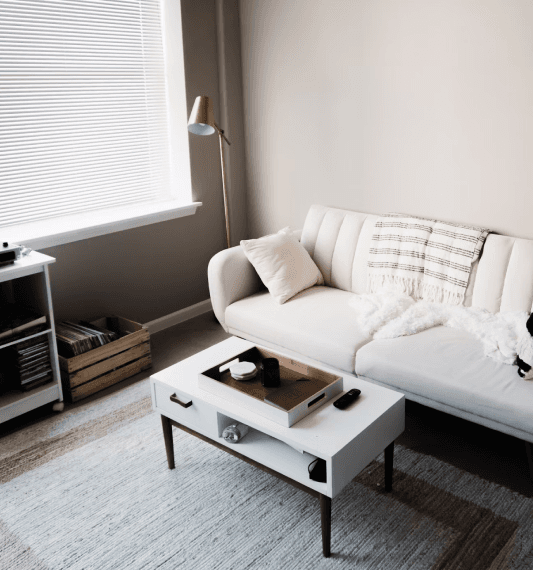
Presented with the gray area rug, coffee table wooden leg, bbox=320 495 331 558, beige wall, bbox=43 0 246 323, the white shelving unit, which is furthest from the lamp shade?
coffee table wooden leg, bbox=320 495 331 558

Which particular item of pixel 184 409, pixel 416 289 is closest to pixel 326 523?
pixel 184 409

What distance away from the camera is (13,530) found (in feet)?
7.02

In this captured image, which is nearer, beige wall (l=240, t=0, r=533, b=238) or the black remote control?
the black remote control

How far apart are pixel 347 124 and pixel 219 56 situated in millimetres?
1001

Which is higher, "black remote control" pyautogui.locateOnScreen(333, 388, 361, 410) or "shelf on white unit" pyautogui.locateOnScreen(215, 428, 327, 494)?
"black remote control" pyautogui.locateOnScreen(333, 388, 361, 410)

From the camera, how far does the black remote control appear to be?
206cm

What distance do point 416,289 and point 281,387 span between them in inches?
48.7

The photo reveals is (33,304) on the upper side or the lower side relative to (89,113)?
lower

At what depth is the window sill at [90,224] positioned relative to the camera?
313 centimetres

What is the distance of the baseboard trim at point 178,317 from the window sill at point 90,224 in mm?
648

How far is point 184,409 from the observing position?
2.27 meters

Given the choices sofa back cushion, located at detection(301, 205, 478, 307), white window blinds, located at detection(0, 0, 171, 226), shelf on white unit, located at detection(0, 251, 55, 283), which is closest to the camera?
shelf on white unit, located at detection(0, 251, 55, 283)

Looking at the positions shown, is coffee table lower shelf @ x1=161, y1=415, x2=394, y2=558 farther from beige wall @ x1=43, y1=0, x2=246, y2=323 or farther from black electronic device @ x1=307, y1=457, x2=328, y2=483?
beige wall @ x1=43, y1=0, x2=246, y2=323

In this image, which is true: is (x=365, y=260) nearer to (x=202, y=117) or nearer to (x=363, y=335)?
(x=363, y=335)
